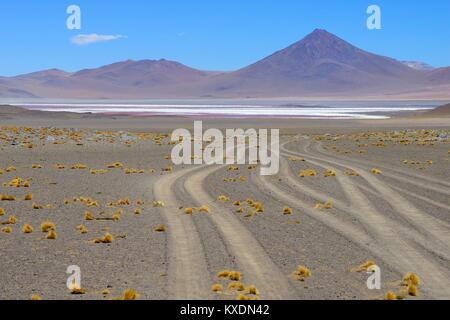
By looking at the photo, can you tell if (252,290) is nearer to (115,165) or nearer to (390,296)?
(390,296)

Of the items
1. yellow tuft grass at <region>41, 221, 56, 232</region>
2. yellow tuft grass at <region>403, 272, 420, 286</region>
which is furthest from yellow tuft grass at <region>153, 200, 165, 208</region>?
yellow tuft grass at <region>403, 272, 420, 286</region>

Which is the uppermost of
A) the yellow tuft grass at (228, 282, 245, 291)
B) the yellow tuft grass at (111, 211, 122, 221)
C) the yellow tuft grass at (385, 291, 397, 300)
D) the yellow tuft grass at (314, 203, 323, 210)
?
the yellow tuft grass at (111, 211, 122, 221)

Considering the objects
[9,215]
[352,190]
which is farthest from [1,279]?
[352,190]

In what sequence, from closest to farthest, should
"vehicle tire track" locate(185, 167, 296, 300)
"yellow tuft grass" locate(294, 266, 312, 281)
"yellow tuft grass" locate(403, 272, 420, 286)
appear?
"vehicle tire track" locate(185, 167, 296, 300), "yellow tuft grass" locate(403, 272, 420, 286), "yellow tuft grass" locate(294, 266, 312, 281)

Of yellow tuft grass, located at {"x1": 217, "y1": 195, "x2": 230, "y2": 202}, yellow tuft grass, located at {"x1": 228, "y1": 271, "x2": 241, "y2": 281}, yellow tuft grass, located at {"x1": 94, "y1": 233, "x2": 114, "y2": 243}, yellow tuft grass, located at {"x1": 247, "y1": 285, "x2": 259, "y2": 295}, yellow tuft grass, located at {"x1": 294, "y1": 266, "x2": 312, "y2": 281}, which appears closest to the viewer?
yellow tuft grass, located at {"x1": 247, "y1": 285, "x2": 259, "y2": 295}

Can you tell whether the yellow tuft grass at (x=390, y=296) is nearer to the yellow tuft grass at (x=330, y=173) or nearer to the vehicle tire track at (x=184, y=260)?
the vehicle tire track at (x=184, y=260)

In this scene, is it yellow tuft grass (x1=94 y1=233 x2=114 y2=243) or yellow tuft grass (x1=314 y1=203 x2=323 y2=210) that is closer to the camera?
yellow tuft grass (x1=94 y1=233 x2=114 y2=243)

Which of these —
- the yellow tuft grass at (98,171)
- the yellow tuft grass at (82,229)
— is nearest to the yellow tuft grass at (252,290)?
the yellow tuft grass at (82,229)

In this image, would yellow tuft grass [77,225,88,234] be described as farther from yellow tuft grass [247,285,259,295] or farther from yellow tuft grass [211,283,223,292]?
yellow tuft grass [247,285,259,295]

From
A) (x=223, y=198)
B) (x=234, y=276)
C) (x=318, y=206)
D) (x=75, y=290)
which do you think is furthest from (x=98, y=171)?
(x=75, y=290)

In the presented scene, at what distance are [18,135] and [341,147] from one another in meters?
20.7

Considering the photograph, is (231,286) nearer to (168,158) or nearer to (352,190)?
(352,190)

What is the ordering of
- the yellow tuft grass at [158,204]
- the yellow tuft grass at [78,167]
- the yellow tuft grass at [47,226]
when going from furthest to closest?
the yellow tuft grass at [78,167] < the yellow tuft grass at [158,204] < the yellow tuft grass at [47,226]
